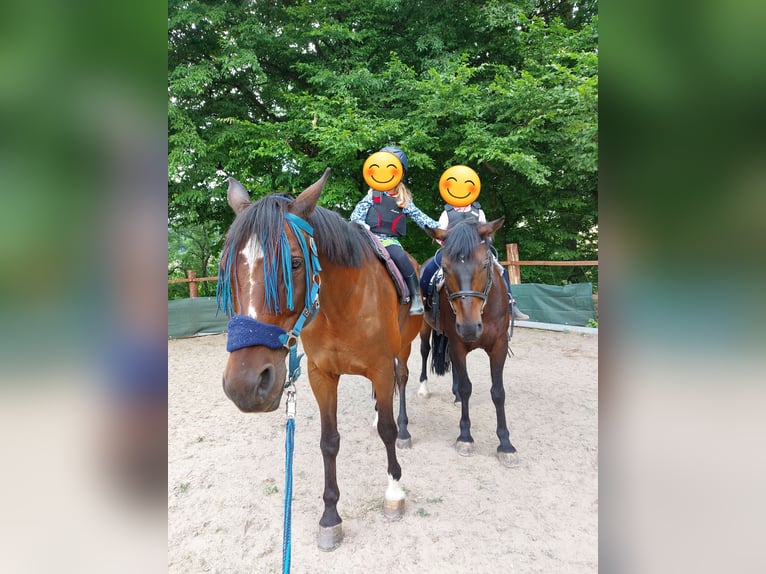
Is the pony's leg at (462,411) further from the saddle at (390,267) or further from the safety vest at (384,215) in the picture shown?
the safety vest at (384,215)

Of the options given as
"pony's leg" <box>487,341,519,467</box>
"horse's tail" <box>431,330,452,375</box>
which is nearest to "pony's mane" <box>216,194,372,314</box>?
"pony's leg" <box>487,341,519,467</box>

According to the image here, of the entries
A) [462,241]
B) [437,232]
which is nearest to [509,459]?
[462,241]

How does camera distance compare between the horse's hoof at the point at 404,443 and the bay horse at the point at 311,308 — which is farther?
the horse's hoof at the point at 404,443

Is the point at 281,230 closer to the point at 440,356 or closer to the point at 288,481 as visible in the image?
the point at 288,481

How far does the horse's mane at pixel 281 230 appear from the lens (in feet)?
5.94

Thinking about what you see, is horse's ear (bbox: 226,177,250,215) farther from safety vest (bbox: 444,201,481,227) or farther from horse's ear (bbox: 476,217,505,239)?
safety vest (bbox: 444,201,481,227)

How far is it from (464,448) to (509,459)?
0.44 metres

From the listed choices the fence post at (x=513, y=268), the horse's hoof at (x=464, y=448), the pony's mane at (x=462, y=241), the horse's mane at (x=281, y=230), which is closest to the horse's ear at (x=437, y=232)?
the pony's mane at (x=462, y=241)

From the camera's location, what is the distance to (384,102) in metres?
11.7

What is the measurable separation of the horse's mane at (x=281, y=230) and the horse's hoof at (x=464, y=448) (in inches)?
89.5
